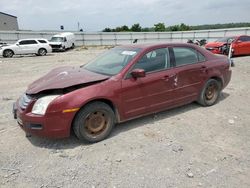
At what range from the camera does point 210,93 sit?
5270mm

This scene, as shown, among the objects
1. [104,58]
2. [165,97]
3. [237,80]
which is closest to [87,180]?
[165,97]

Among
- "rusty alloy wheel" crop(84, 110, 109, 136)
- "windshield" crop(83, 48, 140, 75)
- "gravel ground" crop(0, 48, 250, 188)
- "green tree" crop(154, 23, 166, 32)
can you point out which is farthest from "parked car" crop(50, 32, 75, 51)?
"green tree" crop(154, 23, 166, 32)

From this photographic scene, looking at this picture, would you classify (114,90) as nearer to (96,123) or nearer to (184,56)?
(96,123)

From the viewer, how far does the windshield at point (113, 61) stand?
4016mm

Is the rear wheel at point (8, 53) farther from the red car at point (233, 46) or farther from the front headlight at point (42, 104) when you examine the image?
the front headlight at point (42, 104)

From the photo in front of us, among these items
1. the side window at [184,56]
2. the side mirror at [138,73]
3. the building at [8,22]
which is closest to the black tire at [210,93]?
the side window at [184,56]

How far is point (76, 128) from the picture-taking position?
11.5 ft

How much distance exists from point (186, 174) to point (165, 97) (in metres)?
1.76

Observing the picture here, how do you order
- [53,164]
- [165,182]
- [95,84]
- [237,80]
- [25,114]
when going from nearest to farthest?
[165,182] < [53,164] < [25,114] < [95,84] < [237,80]

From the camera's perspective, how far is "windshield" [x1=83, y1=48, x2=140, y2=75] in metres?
4.02

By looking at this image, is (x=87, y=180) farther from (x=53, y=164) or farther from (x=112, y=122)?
(x=112, y=122)

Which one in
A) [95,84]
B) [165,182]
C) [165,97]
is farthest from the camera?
[165,97]

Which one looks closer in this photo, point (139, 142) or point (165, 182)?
point (165, 182)

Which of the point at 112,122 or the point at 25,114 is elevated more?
the point at 25,114
